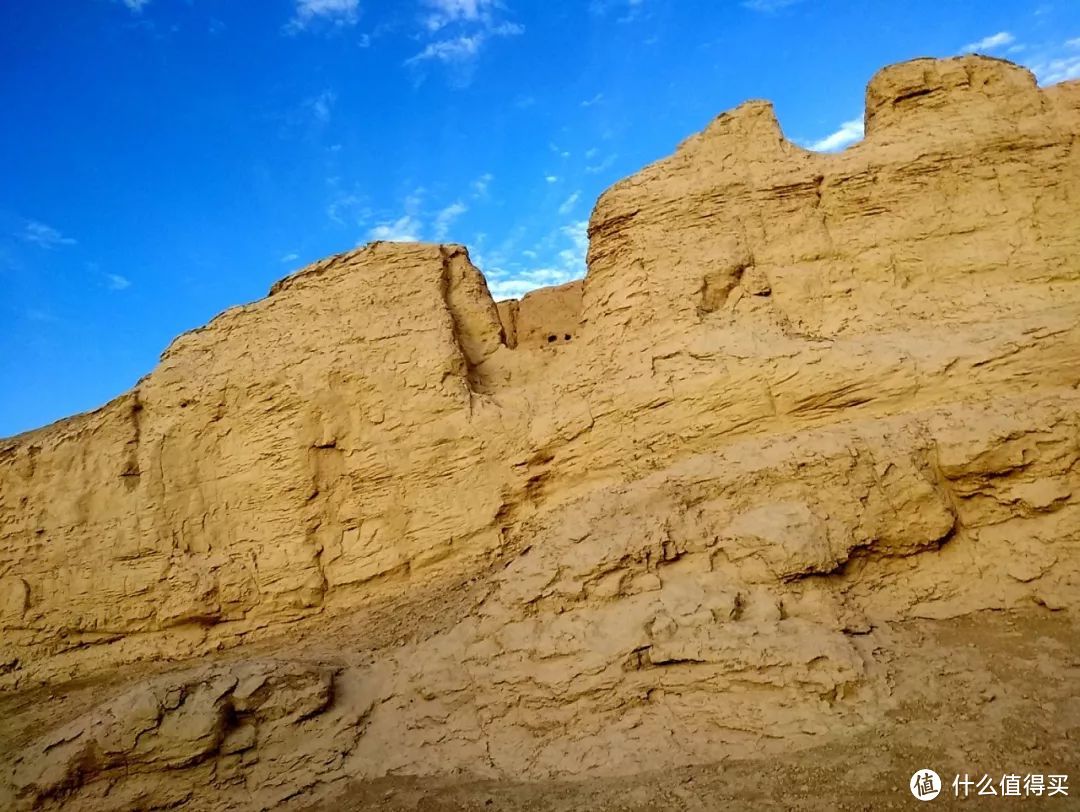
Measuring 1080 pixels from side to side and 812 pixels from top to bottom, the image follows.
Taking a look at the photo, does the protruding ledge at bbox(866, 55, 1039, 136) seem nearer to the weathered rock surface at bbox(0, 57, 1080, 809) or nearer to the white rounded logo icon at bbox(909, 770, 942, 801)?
the weathered rock surface at bbox(0, 57, 1080, 809)

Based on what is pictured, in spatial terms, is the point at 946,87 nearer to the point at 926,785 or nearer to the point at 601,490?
the point at 601,490

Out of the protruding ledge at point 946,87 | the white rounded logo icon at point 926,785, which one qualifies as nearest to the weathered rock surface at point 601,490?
the protruding ledge at point 946,87

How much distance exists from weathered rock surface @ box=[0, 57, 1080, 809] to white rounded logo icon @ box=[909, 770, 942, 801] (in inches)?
25.0

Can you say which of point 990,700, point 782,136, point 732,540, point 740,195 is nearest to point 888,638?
point 990,700

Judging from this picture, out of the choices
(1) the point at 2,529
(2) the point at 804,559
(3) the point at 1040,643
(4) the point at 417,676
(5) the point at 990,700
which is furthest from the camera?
(1) the point at 2,529

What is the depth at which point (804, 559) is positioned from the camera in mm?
6410

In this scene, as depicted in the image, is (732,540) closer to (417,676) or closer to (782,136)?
(417,676)

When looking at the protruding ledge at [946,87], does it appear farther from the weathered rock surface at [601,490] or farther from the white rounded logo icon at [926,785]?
the white rounded logo icon at [926,785]

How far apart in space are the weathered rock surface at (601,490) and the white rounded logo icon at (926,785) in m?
0.64

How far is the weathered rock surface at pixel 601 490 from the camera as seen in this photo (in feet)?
20.9

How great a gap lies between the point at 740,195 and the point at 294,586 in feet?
24.1

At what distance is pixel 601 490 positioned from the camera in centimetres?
796

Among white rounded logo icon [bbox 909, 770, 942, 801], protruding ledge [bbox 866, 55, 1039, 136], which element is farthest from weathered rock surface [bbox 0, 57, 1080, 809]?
white rounded logo icon [bbox 909, 770, 942, 801]

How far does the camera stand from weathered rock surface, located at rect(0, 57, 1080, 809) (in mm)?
6355
